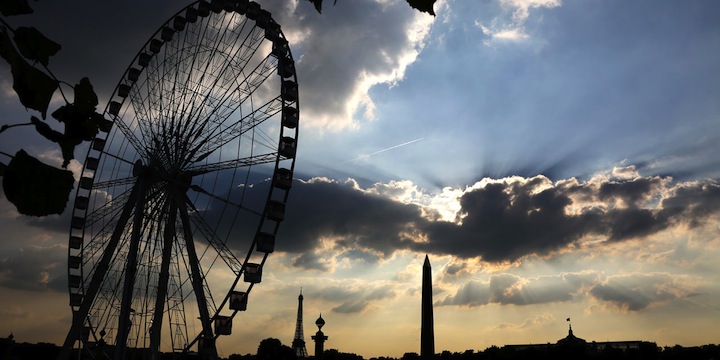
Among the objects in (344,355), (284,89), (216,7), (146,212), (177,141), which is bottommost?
(344,355)

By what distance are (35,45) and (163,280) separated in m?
31.8

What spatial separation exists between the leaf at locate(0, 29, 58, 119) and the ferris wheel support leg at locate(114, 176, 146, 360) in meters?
31.0

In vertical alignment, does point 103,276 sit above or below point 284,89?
below

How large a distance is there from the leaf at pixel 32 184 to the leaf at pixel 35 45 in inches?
14.5

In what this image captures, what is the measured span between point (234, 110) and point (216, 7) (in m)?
7.39

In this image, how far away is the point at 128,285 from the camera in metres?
31.5

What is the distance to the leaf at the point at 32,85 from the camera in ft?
7.09

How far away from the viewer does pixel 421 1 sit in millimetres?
2422

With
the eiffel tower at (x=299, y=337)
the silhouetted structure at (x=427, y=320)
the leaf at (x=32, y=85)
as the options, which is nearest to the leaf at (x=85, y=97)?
the leaf at (x=32, y=85)

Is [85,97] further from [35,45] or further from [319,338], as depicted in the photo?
[319,338]

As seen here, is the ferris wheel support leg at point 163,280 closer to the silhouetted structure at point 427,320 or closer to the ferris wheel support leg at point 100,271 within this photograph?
the ferris wheel support leg at point 100,271

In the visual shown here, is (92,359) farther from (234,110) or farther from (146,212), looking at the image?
(234,110)

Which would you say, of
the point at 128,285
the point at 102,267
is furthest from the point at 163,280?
the point at 102,267

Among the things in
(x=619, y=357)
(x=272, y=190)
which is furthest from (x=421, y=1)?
(x=619, y=357)
